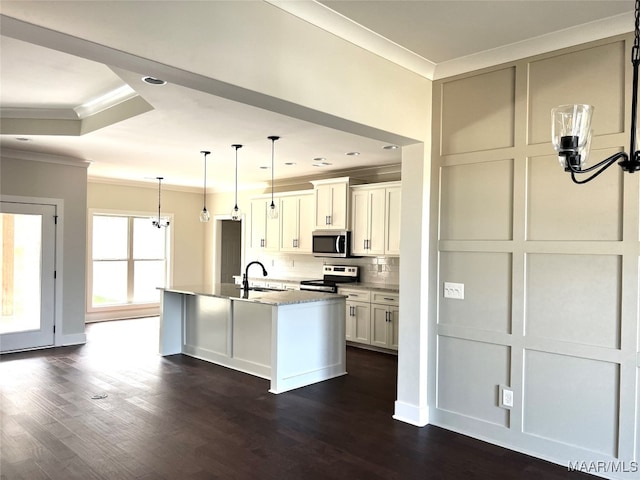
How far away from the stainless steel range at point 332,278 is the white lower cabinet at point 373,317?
0.25 metres

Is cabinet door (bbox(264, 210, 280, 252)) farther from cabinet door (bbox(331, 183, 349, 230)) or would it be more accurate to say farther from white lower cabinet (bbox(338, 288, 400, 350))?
white lower cabinet (bbox(338, 288, 400, 350))

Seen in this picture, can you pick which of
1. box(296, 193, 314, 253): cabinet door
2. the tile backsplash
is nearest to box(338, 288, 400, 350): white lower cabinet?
the tile backsplash

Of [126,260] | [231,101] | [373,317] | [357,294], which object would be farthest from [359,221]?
[126,260]

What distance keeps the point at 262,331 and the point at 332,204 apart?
276 cm

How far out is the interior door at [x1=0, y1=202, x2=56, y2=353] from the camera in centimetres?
607

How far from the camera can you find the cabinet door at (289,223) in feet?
26.5

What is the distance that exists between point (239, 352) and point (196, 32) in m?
3.91

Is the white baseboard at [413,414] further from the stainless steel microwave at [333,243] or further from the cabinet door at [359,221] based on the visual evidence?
the stainless steel microwave at [333,243]

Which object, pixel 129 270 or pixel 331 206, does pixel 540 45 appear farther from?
pixel 129 270

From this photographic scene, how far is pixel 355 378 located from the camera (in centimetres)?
517

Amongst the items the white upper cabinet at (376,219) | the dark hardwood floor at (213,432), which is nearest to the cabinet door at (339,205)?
the white upper cabinet at (376,219)

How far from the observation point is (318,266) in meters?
8.14

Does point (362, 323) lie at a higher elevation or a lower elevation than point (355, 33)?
lower

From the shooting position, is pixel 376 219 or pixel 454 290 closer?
pixel 454 290
